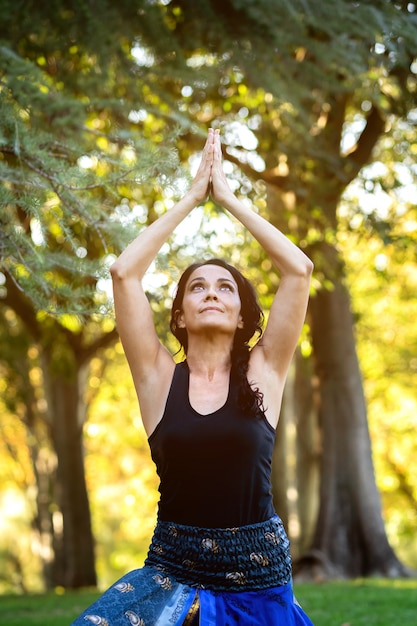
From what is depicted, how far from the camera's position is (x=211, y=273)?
3.54 metres

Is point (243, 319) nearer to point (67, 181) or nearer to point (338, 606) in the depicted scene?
point (67, 181)

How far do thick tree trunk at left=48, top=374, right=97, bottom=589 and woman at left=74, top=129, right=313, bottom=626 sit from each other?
9.49 m

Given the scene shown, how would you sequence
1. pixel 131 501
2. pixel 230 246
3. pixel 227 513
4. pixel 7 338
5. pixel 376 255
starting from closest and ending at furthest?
1. pixel 227 513
2. pixel 230 246
3. pixel 7 338
4. pixel 376 255
5. pixel 131 501

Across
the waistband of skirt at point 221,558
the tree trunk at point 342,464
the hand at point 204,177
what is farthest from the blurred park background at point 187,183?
the waistband of skirt at point 221,558

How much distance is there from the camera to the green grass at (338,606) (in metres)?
7.10

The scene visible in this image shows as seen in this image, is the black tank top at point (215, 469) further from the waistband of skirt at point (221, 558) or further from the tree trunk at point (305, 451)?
the tree trunk at point (305, 451)

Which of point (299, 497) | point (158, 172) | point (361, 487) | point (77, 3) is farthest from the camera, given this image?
point (299, 497)

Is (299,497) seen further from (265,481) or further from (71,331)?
(265,481)

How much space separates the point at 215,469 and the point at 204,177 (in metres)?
1.26

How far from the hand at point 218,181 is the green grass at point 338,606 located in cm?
403

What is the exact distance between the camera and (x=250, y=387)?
128 inches

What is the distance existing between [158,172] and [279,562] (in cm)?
215

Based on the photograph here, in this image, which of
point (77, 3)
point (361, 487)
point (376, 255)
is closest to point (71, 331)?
point (361, 487)

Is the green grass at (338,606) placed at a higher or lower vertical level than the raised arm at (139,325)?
lower
